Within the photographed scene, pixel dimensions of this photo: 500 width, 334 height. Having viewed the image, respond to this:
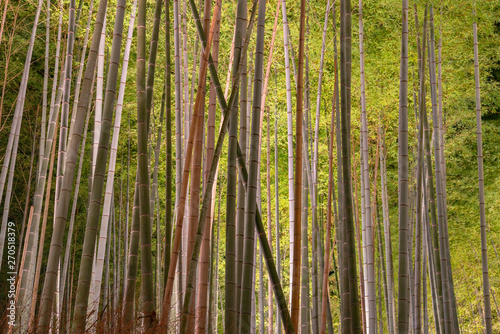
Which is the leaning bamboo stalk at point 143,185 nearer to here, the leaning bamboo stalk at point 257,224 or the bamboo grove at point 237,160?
the bamboo grove at point 237,160

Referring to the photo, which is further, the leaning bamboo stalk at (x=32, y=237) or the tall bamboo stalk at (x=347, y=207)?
the leaning bamboo stalk at (x=32, y=237)

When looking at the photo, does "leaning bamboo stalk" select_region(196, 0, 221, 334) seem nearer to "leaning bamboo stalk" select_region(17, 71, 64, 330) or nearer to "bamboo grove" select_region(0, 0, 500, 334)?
"bamboo grove" select_region(0, 0, 500, 334)

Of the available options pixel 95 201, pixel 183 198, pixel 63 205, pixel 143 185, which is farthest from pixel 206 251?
pixel 63 205

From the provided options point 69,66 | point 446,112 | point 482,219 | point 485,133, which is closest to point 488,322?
point 482,219

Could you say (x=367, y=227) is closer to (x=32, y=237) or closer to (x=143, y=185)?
(x=143, y=185)

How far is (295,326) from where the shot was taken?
219 centimetres

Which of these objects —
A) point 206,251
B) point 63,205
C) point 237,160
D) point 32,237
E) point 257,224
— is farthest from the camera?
→ point 32,237

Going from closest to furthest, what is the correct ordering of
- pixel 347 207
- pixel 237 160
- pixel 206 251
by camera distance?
pixel 206 251
pixel 347 207
pixel 237 160

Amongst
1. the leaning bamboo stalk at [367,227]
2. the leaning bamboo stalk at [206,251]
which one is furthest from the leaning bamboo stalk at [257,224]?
the leaning bamboo stalk at [367,227]

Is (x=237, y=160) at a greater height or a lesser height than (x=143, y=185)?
greater

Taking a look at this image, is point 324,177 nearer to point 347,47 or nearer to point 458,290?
point 458,290

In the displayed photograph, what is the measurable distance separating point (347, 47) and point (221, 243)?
7832 mm
